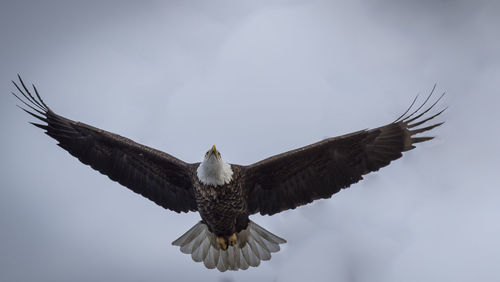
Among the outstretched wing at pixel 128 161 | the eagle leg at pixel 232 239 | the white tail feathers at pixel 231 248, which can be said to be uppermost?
the outstretched wing at pixel 128 161

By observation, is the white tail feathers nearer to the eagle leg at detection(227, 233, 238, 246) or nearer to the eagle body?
the eagle leg at detection(227, 233, 238, 246)

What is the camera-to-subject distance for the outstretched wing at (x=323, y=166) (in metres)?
10.3

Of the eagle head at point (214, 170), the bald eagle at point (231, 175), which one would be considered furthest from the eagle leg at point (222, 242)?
the eagle head at point (214, 170)

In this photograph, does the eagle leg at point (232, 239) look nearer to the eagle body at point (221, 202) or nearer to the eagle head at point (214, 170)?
the eagle body at point (221, 202)

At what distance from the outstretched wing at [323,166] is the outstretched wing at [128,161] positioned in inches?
38.6

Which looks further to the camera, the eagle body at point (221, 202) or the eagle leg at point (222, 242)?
the eagle leg at point (222, 242)

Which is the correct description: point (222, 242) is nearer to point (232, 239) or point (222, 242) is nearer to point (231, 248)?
point (232, 239)

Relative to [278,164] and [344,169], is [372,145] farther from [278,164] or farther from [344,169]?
[278,164]

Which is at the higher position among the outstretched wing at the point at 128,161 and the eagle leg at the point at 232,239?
the outstretched wing at the point at 128,161

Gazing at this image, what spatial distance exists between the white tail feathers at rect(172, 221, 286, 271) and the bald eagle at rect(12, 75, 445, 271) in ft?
0.05

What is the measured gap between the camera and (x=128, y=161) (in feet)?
35.9

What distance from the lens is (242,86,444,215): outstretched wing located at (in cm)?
1027

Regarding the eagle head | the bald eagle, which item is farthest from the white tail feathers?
the eagle head

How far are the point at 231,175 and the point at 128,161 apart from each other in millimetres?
1645
